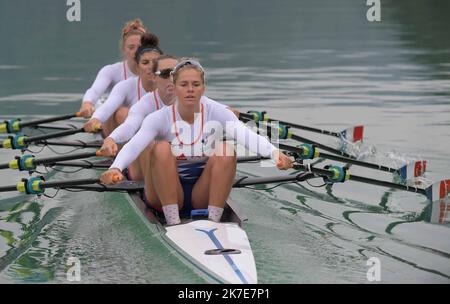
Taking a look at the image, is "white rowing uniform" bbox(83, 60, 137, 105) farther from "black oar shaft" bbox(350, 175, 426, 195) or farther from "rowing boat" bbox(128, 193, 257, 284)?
"rowing boat" bbox(128, 193, 257, 284)

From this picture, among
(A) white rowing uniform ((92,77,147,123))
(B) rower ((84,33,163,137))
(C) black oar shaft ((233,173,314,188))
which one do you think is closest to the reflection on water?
(C) black oar shaft ((233,173,314,188))

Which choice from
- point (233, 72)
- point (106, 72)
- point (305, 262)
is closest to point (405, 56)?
point (233, 72)

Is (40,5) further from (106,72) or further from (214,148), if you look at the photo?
(214,148)

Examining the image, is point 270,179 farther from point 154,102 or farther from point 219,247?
point 219,247

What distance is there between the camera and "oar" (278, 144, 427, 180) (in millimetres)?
10211

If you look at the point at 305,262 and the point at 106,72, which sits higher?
the point at 106,72

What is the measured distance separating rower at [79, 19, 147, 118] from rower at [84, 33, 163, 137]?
0.89 m

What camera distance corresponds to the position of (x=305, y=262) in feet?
24.1

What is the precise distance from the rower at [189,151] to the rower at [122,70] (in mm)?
3680

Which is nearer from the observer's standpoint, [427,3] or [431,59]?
[431,59]

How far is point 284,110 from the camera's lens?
1739 cm

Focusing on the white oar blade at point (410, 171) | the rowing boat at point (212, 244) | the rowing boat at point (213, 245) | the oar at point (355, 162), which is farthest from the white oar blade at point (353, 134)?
the rowing boat at point (213, 245)

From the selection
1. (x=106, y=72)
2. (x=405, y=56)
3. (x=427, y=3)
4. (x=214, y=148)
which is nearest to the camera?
(x=214, y=148)

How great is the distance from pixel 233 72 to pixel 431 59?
5.85 m
